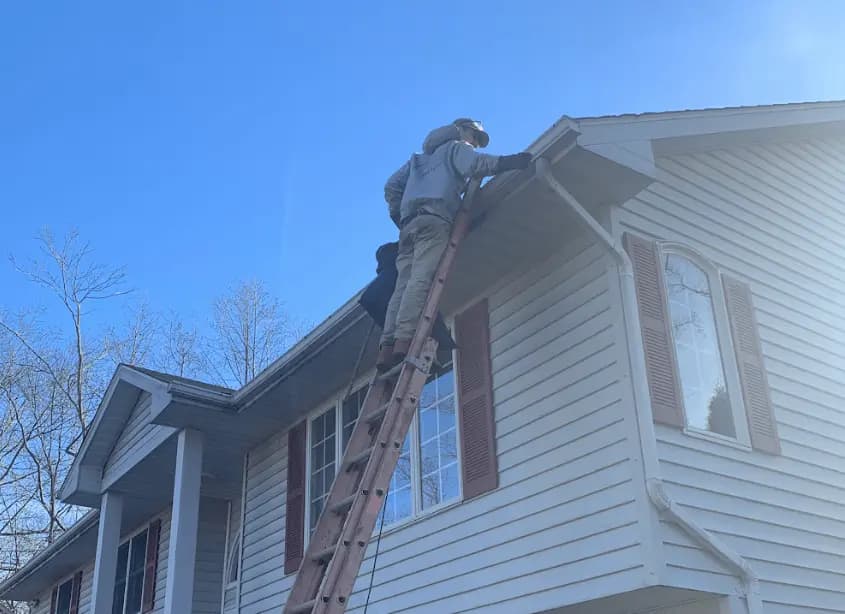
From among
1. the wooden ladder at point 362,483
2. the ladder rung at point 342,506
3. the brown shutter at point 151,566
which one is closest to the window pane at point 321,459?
the wooden ladder at point 362,483

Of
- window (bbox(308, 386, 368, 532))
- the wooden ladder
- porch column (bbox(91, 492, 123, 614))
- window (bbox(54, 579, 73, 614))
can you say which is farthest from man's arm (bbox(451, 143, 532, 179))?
window (bbox(54, 579, 73, 614))

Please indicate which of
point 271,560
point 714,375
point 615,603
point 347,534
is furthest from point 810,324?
point 271,560

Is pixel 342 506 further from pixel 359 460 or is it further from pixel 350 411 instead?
pixel 350 411

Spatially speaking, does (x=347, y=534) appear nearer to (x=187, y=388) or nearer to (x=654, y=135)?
(x=654, y=135)

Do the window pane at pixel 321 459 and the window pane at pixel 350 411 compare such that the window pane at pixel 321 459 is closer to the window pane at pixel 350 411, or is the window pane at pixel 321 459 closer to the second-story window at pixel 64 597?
the window pane at pixel 350 411

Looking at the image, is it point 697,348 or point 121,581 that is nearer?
point 697,348

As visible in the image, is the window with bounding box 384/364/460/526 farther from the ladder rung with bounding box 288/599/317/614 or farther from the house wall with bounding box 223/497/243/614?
the house wall with bounding box 223/497/243/614

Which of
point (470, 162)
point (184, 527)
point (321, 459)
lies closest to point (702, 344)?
point (470, 162)

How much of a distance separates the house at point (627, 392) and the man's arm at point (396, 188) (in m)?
0.65

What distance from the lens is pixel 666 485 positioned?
582 centimetres

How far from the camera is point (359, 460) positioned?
5.19 m

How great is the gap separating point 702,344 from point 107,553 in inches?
329

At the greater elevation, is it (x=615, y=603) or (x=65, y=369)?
(x=65, y=369)

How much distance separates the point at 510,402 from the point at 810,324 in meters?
2.84
